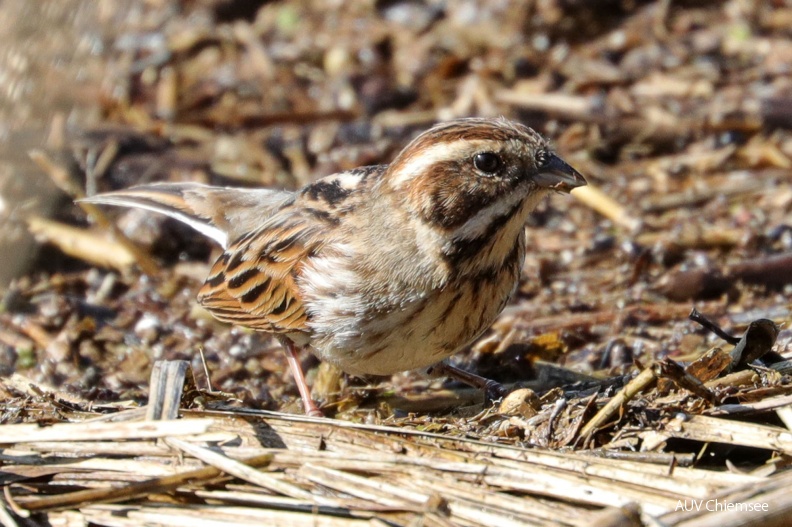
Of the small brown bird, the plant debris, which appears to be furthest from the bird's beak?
the plant debris

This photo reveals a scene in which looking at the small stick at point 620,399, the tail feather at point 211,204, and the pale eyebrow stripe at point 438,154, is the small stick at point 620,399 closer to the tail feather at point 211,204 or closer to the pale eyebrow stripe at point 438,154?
the pale eyebrow stripe at point 438,154

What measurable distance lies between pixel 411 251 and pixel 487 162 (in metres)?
0.52

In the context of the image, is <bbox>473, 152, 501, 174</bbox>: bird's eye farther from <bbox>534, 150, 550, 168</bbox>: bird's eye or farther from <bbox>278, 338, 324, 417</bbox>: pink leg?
<bbox>278, 338, 324, 417</bbox>: pink leg

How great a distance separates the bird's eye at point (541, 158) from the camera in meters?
4.45

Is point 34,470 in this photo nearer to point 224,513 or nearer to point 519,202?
point 224,513

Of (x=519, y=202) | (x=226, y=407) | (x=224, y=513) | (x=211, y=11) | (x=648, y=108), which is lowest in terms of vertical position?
(x=224, y=513)

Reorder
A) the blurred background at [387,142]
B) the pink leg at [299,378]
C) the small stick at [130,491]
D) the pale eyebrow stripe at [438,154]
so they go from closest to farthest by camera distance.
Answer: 1. the small stick at [130,491]
2. the pale eyebrow stripe at [438,154]
3. the pink leg at [299,378]
4. the blurred background at [387,142]

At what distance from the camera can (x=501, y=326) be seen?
19.4ft

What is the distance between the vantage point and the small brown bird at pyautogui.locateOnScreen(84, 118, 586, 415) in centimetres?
446

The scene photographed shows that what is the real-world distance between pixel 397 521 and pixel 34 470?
1439 millimetres

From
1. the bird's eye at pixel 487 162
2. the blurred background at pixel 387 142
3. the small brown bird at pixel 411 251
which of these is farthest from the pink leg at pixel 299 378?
the bird's eye at pixel 487 162

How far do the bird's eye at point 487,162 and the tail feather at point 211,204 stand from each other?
1704 mm

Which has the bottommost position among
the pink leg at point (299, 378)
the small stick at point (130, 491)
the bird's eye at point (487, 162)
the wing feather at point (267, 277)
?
the small stick at point (130, 491)

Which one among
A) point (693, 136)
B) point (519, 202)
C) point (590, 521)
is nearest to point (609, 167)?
point (693, 136)
